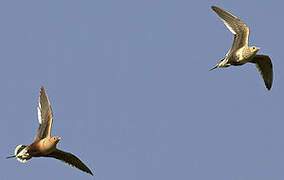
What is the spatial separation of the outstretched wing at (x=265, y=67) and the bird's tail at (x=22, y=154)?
11.2 metres

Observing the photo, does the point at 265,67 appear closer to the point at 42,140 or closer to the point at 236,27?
the point at 236,27

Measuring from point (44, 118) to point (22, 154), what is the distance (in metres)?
1.49

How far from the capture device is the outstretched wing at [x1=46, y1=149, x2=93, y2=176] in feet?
98.2

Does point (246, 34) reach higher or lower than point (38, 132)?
higher

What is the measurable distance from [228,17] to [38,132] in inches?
345

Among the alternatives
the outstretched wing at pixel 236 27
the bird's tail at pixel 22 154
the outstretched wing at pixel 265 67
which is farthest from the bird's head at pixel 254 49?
the bird's tail at pixel 22 154

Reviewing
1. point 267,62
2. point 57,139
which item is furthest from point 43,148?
point 267,62

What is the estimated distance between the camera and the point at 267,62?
1358 inches

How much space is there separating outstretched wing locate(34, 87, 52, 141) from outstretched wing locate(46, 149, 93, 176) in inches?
55.1

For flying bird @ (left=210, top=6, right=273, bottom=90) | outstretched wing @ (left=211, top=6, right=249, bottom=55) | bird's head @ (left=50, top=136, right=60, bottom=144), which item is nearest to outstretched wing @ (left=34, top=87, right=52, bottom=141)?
bird's head @ (left=50, top=136, right=60, bottom=144)

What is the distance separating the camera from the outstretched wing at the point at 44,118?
28.4 metres

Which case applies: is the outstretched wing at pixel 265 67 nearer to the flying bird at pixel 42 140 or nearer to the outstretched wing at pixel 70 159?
the outstretched wing at pixel 70 159

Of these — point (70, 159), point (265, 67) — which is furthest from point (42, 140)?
point (265, 67)

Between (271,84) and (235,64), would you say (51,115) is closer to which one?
(235,64)
